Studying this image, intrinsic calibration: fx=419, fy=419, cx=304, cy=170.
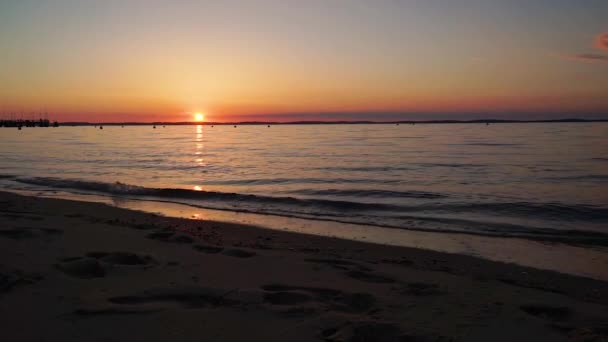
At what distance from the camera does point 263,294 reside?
4.85 m

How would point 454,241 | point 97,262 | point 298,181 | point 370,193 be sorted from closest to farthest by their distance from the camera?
point 97,262
point 454,241
point 370,193
point 298,181

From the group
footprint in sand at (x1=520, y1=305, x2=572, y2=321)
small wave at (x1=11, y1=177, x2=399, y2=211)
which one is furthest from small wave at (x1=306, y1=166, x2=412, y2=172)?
footprint in sand at (x1=520, y1=305, x2=572, y2=321)

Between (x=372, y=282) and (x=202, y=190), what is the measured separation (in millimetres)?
13107

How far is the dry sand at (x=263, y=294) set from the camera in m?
3.93

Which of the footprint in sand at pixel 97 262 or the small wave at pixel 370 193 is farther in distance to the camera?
the small wave at pixel 370 193

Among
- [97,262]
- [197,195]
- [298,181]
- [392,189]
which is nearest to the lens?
[97,262]

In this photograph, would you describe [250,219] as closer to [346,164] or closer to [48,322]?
[48,322]

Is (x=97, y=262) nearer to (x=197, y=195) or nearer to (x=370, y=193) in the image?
(x=197, y=195)

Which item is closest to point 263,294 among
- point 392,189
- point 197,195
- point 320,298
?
point 320,298

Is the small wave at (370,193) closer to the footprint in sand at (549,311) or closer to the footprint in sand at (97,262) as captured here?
the footprint in sand at (549,311)

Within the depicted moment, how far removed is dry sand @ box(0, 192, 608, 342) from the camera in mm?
3926

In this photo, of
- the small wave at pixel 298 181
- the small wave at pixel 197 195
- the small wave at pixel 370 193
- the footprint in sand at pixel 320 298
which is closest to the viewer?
the footprint in sand at pixel 320 298

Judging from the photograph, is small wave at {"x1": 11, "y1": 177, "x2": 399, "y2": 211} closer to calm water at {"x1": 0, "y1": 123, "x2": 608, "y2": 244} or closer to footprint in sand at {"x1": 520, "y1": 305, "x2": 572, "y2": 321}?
calm water at {"x1": 0, "y1": 123, "x2": 608, "y2": 244}

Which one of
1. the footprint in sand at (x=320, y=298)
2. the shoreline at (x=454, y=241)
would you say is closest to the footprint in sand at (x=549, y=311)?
the footprint in sand at (x=320, y=298)
